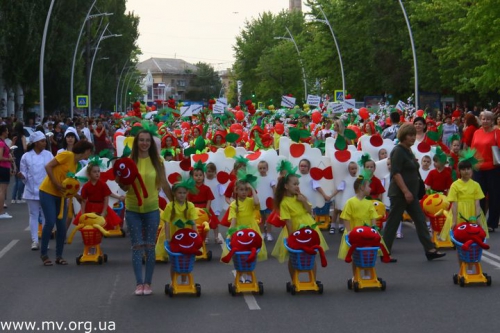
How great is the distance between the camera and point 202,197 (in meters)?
15.4

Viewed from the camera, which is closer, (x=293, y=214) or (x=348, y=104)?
(x=293, y=214)

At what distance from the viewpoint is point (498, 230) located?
17.2 m

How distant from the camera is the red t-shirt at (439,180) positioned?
16.2 m

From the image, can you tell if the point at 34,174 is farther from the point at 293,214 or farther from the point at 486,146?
the point at 486,146

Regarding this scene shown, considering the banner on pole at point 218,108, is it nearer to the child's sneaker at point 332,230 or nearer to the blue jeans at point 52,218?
the child's sneaker at point 332,230

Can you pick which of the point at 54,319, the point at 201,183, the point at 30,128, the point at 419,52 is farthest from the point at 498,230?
the point at 419,52

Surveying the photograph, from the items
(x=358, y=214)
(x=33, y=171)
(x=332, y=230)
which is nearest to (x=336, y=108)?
(x=332, y=230)

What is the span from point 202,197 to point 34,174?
7.86 ft

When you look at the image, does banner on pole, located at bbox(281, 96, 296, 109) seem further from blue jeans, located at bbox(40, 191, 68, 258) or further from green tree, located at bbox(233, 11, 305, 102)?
green tree, located at bbox(233, 11, 305, 102)

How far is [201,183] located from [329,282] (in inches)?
145

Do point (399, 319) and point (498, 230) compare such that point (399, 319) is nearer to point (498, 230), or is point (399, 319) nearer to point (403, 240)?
point (403, 240)

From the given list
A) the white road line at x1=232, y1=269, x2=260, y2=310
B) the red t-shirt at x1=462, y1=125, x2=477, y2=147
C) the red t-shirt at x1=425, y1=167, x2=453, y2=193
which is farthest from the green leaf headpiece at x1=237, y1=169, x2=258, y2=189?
the red t-shirt at x1=462, y1=125, x2=477, y2=147

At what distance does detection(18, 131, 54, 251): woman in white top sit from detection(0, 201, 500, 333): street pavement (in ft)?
3.93

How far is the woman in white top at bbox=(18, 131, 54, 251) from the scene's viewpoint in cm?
1552
